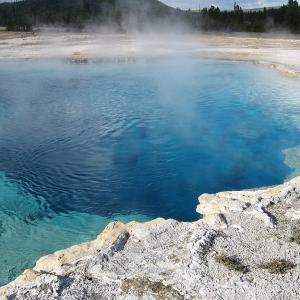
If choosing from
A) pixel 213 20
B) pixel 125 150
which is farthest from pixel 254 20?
pixel 125 150

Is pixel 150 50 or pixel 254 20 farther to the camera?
pixel 254 20

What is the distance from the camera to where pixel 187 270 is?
416 cm

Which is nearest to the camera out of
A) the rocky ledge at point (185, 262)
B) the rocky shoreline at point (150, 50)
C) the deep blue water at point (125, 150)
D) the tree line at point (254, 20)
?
the rocky ledge at point (185, 262)

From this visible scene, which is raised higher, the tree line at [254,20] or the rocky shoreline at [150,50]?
the tree line at [254,20]

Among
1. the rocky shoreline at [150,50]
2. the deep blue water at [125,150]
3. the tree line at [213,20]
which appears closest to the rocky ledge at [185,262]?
the deep blue water at [125,150]

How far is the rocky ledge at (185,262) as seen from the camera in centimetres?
391

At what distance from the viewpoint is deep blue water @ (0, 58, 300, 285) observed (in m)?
6.77

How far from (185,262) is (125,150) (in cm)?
519

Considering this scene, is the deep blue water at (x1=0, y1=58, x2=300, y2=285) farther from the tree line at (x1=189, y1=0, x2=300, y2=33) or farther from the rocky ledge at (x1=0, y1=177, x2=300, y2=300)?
the tree line at (x1=189, y1=0, x2=300, y2=33)

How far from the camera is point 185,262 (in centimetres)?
430

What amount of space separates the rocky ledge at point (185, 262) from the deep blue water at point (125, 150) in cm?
137

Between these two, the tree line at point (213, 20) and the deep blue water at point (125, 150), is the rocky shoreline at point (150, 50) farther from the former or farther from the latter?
the tree line at point (213, 20)

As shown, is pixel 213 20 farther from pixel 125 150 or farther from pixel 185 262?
pixel 185 262

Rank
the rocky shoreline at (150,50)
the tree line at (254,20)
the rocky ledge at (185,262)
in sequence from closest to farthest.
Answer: the rocky ledge at (185,262)
the rocky shoreline at (150,50)
the tree line at (254,20)
